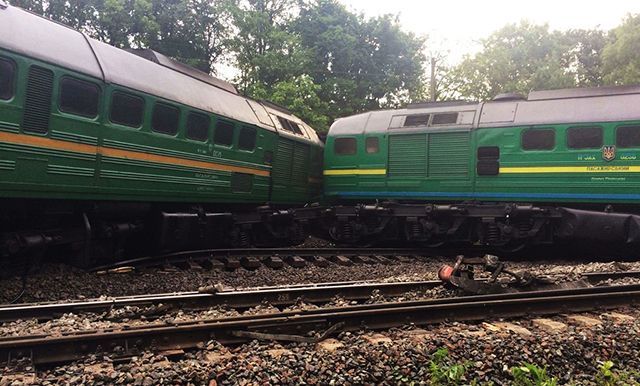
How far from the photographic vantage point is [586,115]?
10734 mm

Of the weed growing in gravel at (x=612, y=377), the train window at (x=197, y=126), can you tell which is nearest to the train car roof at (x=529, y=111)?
the train window at (x=197, y=126)

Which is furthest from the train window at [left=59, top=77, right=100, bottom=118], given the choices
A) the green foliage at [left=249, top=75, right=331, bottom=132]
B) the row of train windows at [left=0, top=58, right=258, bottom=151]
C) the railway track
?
the green foliage at [left=249, top=75, right=331, bottom=132]

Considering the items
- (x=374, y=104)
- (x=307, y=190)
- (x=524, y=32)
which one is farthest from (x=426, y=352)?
(x=524, y=32)

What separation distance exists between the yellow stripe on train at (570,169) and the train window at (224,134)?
21.6 ft

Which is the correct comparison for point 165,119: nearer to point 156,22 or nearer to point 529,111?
point 529,111

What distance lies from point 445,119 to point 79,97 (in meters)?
8.82

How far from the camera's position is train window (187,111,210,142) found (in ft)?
29.7

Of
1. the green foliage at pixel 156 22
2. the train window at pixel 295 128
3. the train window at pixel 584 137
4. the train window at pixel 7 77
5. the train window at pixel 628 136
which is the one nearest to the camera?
the train window at pixel 7 77

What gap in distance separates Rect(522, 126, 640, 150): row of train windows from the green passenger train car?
248 inches

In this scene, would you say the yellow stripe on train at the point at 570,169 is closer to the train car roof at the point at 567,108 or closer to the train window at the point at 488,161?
the train window at the point at 488,161

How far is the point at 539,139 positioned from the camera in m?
11.2

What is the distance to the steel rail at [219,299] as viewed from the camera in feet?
15.8

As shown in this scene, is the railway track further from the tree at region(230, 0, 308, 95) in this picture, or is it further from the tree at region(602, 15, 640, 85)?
the tree at region(602, 15, 640, 85)

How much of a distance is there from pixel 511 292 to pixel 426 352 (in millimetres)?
2635
